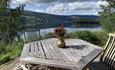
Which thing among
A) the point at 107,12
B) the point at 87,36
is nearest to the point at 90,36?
the point at 87,36

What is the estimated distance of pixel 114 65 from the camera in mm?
5375

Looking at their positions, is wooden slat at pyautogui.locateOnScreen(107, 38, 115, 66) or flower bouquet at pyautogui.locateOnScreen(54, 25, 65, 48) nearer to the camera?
wooden slat at pyautogui.locateOnScreen(107, 38, 115, 66)

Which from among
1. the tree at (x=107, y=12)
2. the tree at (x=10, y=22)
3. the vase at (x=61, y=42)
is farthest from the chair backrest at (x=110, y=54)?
the tree at (x=10, y=22)

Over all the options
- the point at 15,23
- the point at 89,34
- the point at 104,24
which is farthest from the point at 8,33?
the point at 89,34

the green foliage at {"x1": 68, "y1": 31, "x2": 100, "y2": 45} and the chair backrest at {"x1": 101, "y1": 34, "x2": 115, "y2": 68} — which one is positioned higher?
the chair backrest at {"x1": 101, "y1": 34, "x2": 115, "y2": 68}

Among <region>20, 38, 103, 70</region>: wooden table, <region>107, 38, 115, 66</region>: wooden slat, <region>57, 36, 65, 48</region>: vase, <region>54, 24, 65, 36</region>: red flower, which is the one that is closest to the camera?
<region>20, 38, 103, 70</region>: wooden table

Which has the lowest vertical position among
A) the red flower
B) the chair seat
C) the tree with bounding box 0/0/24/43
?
the tree with bounding box 0/0/24/43

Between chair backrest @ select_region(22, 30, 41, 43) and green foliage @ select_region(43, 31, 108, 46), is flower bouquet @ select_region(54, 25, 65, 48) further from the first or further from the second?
green foliage @ select_region(43, 31, 108, 46)

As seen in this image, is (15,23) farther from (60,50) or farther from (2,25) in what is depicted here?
(60,50)

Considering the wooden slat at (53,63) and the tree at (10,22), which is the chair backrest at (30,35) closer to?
the wooden slat at (53,63)

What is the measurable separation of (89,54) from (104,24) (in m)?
18.6

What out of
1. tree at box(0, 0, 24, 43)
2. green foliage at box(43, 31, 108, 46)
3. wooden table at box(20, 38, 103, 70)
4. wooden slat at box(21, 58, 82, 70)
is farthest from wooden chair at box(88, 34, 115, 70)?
tree at box(0, 0, 24, 43)

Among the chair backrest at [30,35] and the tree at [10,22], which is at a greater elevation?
the chair backrest at [30,35]

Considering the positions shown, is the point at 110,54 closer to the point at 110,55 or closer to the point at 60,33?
the point at 110,55
